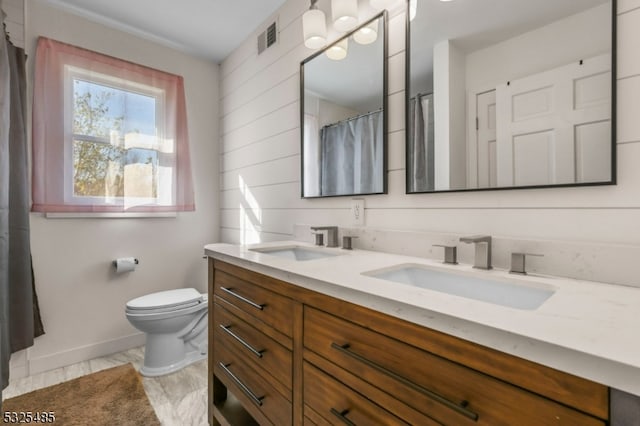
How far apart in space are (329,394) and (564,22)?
1317 mm

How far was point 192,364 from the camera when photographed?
6.97 feet

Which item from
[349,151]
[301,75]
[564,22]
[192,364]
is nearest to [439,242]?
[349,151]

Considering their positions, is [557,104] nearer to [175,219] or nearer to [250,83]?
[250,83]

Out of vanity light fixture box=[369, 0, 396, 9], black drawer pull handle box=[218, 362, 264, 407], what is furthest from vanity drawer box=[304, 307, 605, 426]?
vanity light fixture box=[369, 0, 396, 9]

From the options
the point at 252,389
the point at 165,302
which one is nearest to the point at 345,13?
the point at 252,389

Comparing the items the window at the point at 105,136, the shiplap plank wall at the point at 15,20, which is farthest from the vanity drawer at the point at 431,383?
the shiplap plank wall at the point at 15,20

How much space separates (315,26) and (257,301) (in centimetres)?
144

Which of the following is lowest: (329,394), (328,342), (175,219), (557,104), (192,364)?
(192,364)

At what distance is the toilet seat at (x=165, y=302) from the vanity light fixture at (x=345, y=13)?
1.92 m

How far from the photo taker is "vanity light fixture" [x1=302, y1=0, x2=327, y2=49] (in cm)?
160

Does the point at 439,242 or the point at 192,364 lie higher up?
the point at 439,242

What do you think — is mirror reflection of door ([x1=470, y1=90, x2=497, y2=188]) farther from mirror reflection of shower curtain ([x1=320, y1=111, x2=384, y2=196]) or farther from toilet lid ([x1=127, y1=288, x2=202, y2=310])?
toilet lid ([x1=127, y1=288, x2=202, y2=310])

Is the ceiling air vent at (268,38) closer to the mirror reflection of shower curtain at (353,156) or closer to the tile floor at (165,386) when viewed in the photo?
the mirror reflection of shower curtain at (353,156)

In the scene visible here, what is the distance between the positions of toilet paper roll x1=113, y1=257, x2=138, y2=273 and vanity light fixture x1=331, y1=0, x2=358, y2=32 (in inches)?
85.5
